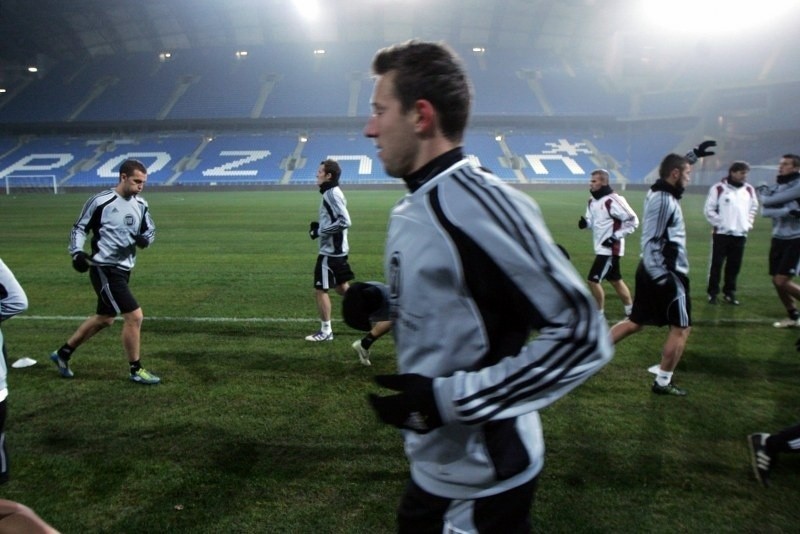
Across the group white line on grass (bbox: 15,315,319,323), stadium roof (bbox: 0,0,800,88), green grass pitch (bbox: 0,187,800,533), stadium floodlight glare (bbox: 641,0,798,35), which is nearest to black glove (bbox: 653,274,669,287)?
green grass pitch (bbox: 0,187,800,533)

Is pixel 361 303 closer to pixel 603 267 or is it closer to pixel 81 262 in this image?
pixel 81 262

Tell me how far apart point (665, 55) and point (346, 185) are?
102 ft

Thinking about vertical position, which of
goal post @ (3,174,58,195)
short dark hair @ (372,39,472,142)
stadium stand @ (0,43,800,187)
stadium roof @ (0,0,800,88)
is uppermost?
stadium roof @ (0,0,800,88)

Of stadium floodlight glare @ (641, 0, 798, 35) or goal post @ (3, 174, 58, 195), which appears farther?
goal post @ (3, 174, 58, 195)

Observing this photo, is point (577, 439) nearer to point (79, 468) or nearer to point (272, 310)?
point (79, 468)

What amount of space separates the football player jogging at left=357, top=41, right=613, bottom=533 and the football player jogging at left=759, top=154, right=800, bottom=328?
272 inches

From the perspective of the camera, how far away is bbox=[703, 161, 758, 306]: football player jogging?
30.4ft

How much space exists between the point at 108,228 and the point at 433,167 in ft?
16.1

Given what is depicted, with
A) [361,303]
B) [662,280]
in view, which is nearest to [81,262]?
[361,303]

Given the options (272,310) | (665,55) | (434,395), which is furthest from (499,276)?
(665,55)

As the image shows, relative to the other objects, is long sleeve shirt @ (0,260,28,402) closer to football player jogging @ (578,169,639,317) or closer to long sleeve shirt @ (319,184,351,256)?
long sleeve shirt @ (319,184,351,256)

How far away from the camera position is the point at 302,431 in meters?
4.67

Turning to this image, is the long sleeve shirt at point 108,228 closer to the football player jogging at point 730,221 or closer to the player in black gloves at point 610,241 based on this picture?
the player in black gloves at point 610,241

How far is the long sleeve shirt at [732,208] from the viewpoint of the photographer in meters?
9.27
